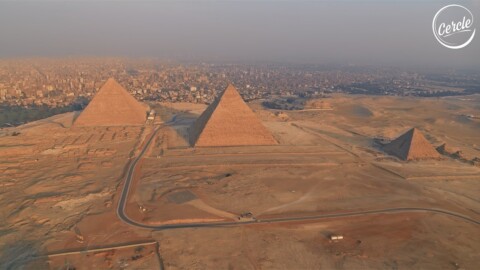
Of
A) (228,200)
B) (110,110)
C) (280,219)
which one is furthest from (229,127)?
(280,219)

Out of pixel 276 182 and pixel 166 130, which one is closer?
pixel 276 182

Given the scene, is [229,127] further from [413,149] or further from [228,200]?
[413,149]

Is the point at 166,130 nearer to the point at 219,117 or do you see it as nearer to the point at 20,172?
the point at 219,117

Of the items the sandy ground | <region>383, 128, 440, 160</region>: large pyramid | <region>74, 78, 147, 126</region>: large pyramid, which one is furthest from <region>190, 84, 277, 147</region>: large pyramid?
<region>74, 78, 147, 126</region>: large pyramid

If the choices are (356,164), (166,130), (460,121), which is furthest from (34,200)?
(460,121)

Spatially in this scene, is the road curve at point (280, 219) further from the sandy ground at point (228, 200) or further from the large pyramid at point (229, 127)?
the large pyramid at point (229, 127)

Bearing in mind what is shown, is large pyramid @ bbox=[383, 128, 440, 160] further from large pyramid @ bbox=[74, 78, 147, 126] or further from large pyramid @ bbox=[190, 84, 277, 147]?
large pyramid @ bbox=[74, 78, 147, 126]
